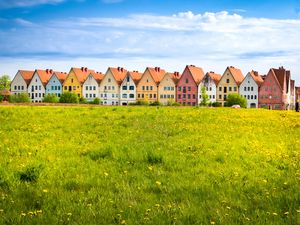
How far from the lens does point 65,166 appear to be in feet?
42.8

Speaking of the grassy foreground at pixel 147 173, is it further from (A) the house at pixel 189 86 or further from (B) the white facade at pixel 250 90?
(A) the house at pixel 189 86

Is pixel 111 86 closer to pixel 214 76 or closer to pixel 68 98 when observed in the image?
pixel 68 98

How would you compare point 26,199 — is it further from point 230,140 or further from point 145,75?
point 145,75

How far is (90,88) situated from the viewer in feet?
422

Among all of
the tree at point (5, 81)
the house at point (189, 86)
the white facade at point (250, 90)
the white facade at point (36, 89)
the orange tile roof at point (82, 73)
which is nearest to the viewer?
the white facade at point (250, 90)

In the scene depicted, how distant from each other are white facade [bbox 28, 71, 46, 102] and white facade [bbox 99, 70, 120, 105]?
20228mm

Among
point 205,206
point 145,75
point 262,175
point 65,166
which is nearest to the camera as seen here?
point 205,206

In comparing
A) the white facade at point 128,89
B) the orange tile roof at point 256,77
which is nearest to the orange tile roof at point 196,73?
the orange tile roof at point 256,77

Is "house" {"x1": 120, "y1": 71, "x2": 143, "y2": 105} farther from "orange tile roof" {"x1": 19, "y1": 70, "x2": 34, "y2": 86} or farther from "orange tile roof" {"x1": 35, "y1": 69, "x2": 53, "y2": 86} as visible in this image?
"orange tile roof" {"x1": 19, "y1": 70, "x2": 34, "y2": 86}

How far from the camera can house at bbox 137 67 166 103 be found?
402ft

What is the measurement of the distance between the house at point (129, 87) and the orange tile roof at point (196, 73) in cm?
1651

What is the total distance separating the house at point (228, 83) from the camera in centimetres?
11950

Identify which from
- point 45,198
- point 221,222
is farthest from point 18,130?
point 221,222

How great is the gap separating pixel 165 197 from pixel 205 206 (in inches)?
43.8
